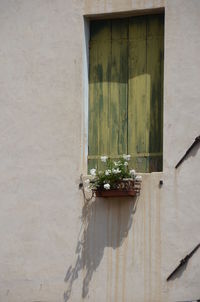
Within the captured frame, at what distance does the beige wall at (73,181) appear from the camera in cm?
1345

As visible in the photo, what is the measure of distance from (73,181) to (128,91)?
50.9 inches

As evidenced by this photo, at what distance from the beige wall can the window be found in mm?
212

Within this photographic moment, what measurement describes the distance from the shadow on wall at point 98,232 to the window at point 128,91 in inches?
23.1

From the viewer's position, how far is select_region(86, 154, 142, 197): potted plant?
13.5m

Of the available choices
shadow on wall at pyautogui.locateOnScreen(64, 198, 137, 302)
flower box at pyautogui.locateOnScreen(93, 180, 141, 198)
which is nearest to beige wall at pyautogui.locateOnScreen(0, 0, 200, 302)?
shadow on wall at pyautogui.locateOnScreen(64, 198, 137, 302)

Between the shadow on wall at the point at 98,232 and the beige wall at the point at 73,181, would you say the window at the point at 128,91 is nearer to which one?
the beige wall at the point at 73,181

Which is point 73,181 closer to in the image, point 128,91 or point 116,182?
point 116,182

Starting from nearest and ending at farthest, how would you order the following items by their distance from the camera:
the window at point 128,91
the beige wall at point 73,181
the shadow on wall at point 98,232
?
1. the beige wall at point 73,181
2. the shadow on wall at point 98,232
3. the window at point 128,91

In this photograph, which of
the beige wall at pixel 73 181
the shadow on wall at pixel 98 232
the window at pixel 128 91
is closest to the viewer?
the beige wall at pixel 73 181

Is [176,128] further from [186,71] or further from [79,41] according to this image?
[79,41]

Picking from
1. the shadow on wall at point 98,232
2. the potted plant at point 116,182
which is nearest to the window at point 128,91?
the potted plant at point 116,182

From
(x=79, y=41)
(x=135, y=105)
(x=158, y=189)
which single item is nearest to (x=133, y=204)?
(x=158, y=189)

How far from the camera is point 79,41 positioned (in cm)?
1427

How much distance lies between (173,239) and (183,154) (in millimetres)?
988
